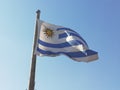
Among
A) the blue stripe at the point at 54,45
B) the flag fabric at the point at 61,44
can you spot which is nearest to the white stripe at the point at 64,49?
the flag fabric at the point at 61,44

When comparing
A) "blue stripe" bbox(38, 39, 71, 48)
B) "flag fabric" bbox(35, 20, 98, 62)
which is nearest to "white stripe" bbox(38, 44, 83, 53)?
"flag fabric" bbox(35, 20, 98, 62)

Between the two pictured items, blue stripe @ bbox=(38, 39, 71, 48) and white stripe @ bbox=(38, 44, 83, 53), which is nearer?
white stripe @ bbox=(38, 44, 83, 53)

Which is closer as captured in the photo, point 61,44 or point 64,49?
point 64,49

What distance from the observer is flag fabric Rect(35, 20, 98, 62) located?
53.4 feet

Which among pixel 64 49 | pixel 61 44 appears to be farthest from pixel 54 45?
pixel 64 49

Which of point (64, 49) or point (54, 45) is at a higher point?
point (54, 45)

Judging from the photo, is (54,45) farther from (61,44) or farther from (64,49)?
(64,49)

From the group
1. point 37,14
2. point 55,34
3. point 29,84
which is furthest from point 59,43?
point 29,84

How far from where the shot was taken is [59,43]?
16.8 m

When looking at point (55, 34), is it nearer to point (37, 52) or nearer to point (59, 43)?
point (59, 43)

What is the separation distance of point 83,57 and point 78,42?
1.05 metres

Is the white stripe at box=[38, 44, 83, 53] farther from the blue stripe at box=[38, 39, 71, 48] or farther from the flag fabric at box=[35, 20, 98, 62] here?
the blue stripe at box=[38, 39, 71, 48]

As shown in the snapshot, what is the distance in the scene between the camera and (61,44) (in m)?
16.8

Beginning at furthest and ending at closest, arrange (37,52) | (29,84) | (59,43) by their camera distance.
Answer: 1. (59,43)
2. (37,52)
3. (29,84)
